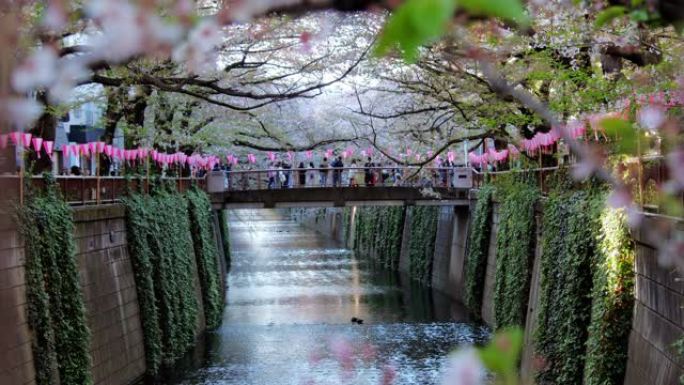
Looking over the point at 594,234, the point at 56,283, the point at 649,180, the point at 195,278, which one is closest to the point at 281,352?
the point at 195,278

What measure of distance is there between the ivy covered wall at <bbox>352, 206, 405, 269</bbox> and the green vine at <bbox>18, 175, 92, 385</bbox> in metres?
30.0

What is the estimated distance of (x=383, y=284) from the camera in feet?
133

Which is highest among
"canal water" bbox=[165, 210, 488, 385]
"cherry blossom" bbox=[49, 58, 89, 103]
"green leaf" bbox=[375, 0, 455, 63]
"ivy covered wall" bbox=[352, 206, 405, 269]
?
"cherry blossom" bbox=[49, 58, 89, 103]

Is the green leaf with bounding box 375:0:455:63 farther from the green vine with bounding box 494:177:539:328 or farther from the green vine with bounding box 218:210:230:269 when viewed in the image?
the green vine with bounding box 218:210:230:269

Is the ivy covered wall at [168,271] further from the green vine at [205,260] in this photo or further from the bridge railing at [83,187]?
the bridge railing at [83,187]

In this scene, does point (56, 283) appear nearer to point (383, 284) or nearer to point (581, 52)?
point (581, 52)

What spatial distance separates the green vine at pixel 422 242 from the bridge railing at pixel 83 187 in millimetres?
16092

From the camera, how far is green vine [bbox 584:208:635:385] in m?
13.6

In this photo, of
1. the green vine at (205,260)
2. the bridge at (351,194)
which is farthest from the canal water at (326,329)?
the bridge at (351,194)

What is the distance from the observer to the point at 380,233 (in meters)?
51.6

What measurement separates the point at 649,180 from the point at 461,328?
1560cm

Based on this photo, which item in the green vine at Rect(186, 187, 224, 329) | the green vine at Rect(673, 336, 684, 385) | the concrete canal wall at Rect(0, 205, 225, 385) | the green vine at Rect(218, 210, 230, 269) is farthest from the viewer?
the green vine at Rect(218, 210, 230, 269)

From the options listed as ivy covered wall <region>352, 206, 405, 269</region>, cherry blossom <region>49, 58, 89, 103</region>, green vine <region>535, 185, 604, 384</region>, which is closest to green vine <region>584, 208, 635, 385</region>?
green vine <region>535, 185, 604, 384</region>

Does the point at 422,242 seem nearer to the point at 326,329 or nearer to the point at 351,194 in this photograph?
the point at 351,194
